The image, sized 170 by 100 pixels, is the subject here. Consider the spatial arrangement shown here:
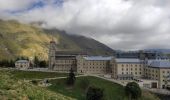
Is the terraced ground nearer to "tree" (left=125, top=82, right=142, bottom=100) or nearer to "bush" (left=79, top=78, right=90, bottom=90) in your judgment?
"bush" (left=79, top=78, right=90, bottom=90)

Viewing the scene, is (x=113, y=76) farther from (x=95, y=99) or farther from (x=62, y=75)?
(x=95, y=99)

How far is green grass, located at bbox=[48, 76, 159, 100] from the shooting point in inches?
5431

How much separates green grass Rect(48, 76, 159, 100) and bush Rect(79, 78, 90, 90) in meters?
1.55

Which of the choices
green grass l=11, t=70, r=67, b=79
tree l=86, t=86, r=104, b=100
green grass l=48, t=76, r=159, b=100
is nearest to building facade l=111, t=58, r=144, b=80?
green grass l=48, t=76, r=159, b=100

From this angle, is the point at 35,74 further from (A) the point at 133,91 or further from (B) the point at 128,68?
(A) the point at 133,91

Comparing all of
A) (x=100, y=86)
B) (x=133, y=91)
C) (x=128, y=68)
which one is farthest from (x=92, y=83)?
(x=128, y=68)

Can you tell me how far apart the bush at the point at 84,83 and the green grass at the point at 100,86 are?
1551 millimetres

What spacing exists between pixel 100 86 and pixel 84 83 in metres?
9.09

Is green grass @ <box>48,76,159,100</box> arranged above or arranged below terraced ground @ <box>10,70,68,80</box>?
below

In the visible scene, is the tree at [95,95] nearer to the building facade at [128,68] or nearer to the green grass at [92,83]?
the green grass at [92,83]

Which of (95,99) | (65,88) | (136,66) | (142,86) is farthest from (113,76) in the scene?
(95,99)

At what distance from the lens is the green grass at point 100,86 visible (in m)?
138

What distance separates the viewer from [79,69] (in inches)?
7835

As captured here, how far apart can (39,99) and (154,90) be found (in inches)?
5172
